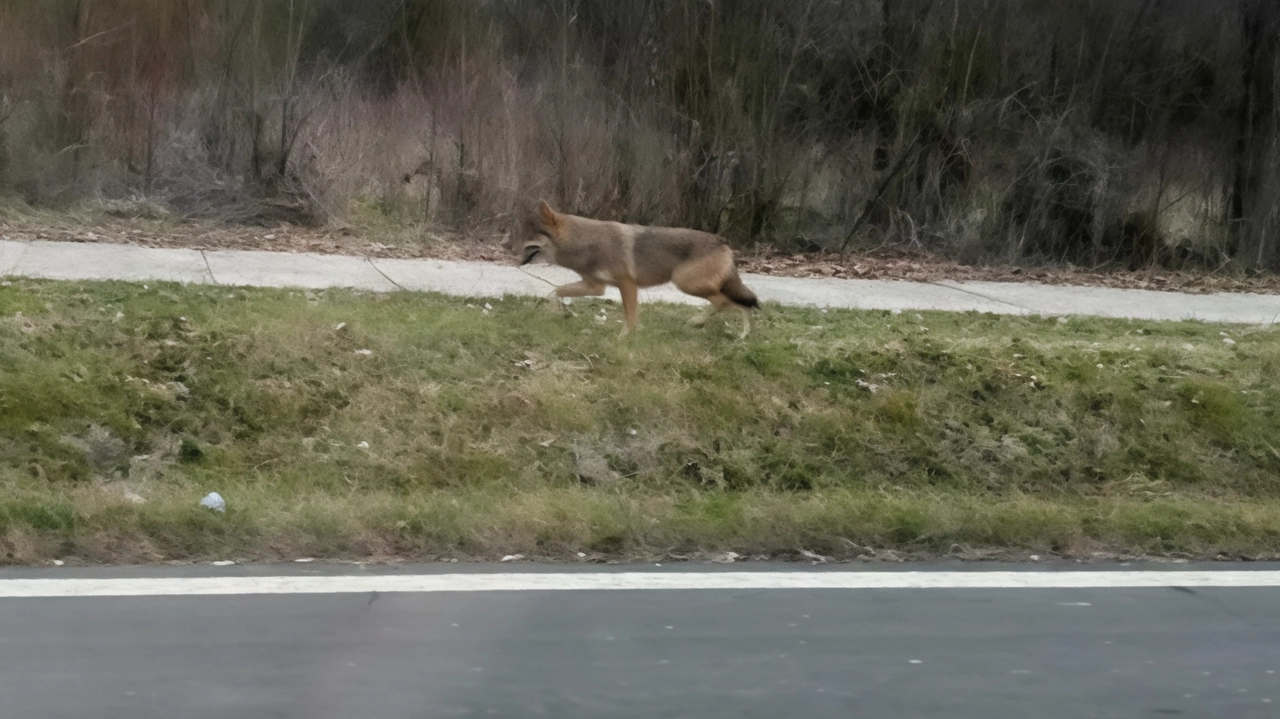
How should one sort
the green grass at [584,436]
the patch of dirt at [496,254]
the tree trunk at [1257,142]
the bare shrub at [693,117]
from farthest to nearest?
the tree trunk at [1257,142]
the bare shrub at [693,117]
the patch of dirt at [496,254]
the green grass at [584,436]

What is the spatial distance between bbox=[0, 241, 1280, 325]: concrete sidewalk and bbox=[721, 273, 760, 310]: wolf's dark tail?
1440 millimetres

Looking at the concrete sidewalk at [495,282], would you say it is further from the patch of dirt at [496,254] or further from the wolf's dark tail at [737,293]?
the wolf's dark tail at [737,293]

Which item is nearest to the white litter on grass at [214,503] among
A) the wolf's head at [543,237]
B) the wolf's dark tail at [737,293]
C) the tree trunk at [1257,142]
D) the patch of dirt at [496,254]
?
the wolf's head at [543,237]

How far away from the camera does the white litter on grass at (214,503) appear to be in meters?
7.21

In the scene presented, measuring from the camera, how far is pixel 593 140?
603 inches

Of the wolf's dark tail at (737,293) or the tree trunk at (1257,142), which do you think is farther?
the tree trunk at (1257,142)

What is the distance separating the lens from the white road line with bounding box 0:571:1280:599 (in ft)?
20.5

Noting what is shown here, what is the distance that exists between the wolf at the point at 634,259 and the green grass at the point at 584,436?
0.25 m

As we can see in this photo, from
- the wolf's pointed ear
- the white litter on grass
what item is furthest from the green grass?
the wolf's pointed ear

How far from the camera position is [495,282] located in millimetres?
12297

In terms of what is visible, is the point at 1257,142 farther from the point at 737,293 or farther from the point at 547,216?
the point at 547,216

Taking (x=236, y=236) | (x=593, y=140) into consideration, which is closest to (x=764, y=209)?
(x=593, y=140)

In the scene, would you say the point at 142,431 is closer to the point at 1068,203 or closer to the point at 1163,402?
the point at 1163,402

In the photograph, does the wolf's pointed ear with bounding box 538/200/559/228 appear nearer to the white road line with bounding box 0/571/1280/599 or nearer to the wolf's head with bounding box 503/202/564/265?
the wolf's head with bounding box 503/202/564/265
